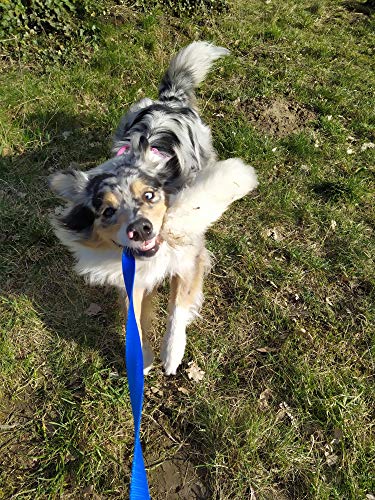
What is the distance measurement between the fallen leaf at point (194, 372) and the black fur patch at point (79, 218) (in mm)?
1228

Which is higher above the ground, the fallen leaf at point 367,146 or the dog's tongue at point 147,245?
the fallen leaf at point 367,146

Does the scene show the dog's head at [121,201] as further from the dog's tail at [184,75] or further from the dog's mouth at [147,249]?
the dog's tail at [184,75]

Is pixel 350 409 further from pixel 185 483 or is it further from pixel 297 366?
pixel 185 483

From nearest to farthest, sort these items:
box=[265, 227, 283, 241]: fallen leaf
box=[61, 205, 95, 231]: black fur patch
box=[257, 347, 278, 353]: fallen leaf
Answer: box=[61, 205, 95, 231]: black fur patch
box=[257, 347, 278, 353]: fallen leaf
box=[265, 227, 283, 241]: fallen leaf

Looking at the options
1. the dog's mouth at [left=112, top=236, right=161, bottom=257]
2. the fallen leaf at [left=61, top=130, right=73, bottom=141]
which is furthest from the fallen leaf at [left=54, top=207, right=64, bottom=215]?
the dog's mouth at [left=112, top=236, right=161, bottom=257]

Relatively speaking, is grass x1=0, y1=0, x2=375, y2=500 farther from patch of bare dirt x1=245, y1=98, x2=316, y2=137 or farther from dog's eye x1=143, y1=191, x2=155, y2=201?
dog's eye x1=143, y1=191, x2=155, y2=201

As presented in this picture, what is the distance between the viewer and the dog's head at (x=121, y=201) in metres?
2.41

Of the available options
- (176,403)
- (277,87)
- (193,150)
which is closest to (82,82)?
(193,150)

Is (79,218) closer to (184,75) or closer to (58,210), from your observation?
(58,210)

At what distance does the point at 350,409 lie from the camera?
9.29 ft

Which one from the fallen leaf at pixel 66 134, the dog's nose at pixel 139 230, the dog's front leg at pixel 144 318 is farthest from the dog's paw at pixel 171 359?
the fallen leaf at pixel 66 134

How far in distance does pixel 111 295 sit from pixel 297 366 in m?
1.54

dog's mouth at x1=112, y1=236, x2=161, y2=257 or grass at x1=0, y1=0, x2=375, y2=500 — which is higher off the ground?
dog's mouth at x1=112, y1=236, x2=161, y2=257

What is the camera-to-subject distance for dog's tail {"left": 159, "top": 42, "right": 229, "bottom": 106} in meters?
4.31
